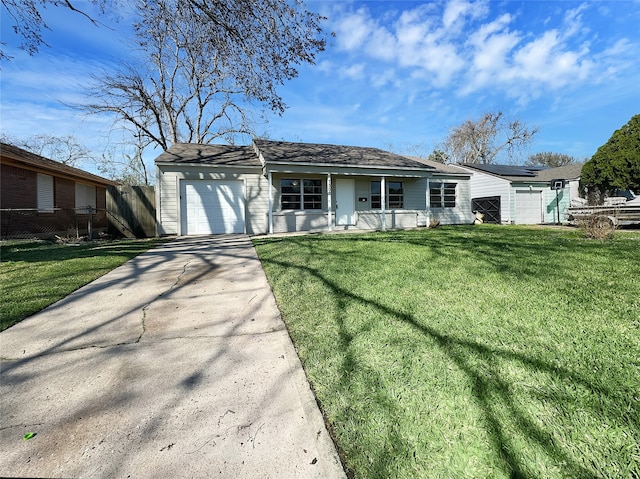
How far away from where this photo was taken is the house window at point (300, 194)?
1249cm

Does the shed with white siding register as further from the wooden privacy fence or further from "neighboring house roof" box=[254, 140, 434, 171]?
the wooden privacy fence

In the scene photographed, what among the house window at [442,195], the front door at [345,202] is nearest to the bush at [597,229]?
the front door at [345,202]

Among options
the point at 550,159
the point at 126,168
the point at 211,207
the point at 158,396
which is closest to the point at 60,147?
the point at 126,168

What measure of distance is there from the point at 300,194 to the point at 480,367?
37.0 ft

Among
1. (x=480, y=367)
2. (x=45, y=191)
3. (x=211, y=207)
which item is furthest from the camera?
(x=45, y=191)

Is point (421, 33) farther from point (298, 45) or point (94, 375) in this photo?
point (94, 375)

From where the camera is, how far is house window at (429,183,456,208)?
612 inches

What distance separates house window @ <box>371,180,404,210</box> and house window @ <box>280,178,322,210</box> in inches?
110

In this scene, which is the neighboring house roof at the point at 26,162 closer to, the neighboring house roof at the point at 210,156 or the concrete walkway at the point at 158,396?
the neighboring house roof at the point at 210,156

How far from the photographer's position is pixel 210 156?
40.9 feet

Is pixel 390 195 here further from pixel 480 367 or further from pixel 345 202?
pixel 480 367

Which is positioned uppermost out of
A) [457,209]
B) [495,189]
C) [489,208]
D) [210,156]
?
[210,156]

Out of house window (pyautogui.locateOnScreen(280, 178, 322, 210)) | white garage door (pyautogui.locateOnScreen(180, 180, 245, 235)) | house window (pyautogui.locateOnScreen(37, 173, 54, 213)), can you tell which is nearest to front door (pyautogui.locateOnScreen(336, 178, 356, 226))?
house window (pyautogui.locateOnScreen(280, 178, 322, 210))

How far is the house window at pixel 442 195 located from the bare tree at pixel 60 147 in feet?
103
